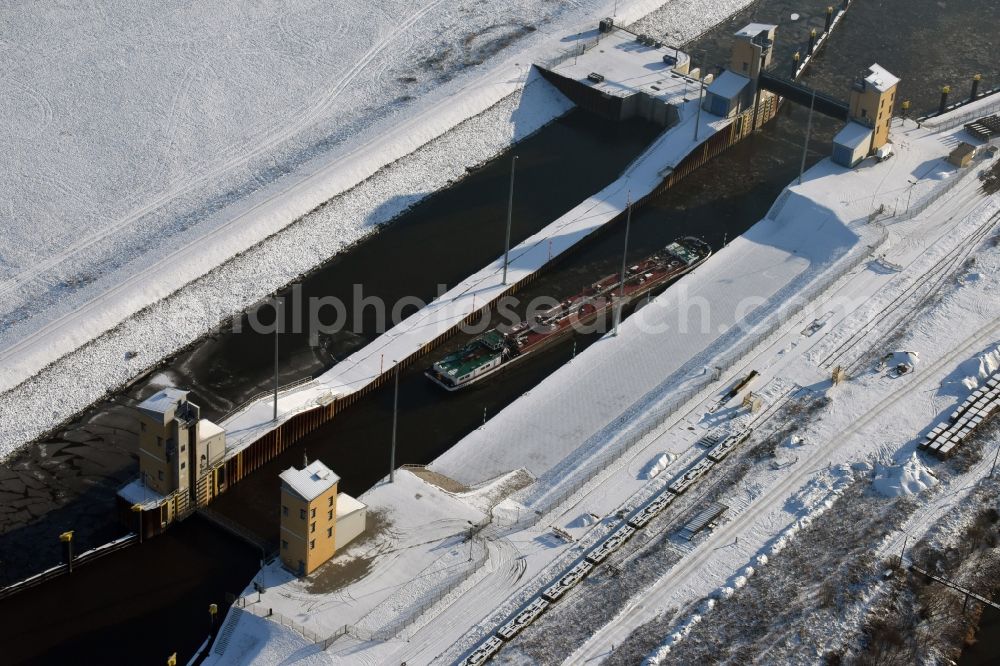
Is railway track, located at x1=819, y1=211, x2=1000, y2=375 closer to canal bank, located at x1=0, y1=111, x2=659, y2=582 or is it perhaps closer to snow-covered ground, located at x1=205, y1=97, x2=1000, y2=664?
snow-covered ground, located at x1=205, y1=97, x2=1000, y2=664

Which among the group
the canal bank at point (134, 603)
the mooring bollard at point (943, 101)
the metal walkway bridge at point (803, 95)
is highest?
the metal walkway bridge at point (803, 95)

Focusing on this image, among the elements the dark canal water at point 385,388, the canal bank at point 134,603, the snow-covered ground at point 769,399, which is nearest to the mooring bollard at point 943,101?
the dark canal water at point 385,388

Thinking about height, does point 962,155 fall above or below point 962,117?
below

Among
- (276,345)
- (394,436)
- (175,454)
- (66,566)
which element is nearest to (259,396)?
(276,345)

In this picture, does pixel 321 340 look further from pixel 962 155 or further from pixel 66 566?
pixel 962 155

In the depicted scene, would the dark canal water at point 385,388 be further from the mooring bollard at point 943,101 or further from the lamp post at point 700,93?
the mooring bollard at point 943,101

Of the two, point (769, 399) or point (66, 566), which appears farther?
point (769, 399)
